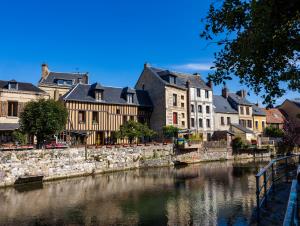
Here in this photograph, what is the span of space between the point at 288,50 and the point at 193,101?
109ft

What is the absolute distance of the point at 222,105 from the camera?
46.1 m

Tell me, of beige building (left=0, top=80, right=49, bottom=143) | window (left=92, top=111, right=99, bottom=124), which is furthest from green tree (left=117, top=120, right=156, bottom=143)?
beige building (left=0, top=80, right=49, bottom=143)

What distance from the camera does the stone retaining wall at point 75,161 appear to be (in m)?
20.2

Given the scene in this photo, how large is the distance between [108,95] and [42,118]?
13399 millimetres

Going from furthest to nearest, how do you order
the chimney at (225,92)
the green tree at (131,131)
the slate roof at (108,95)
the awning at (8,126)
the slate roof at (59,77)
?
the chimney at (225,92) < the slate roof at (59,77) < the slate roof at (108,95) < the green tree at (131,131) < the awning at (8,126)

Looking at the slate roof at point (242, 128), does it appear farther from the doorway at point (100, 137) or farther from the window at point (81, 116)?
the window at point (81, 116)

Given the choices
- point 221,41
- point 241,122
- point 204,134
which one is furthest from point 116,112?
point 221,41

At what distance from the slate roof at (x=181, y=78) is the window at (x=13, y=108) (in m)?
17.1

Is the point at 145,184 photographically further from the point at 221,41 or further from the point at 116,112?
the point at 116,112

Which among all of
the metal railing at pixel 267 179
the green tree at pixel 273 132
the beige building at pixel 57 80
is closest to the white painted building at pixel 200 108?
the green tree at pixel 273 132

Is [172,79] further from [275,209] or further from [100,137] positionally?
[275,209]

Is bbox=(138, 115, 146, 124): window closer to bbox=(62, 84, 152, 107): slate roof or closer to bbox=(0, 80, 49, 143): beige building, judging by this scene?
bbox=(62, 84, 152, 107): slate roof

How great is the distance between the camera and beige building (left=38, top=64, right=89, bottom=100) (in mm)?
40125

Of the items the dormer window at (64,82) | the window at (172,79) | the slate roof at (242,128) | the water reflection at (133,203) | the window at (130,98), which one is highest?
the dormer window at (64,82)
